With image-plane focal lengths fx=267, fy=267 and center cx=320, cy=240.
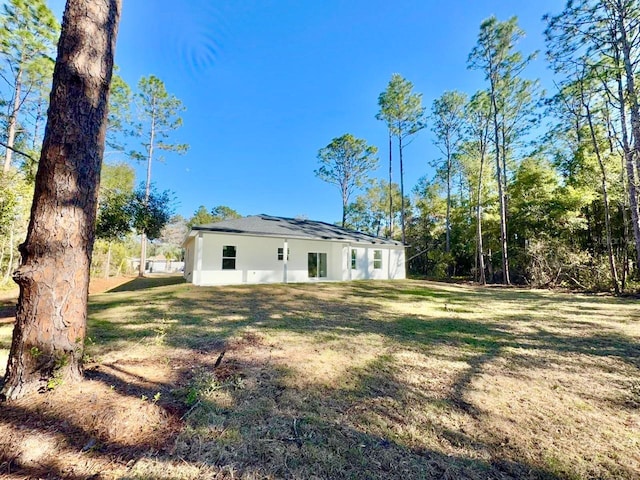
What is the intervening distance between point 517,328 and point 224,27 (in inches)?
523

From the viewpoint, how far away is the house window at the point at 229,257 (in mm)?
12406

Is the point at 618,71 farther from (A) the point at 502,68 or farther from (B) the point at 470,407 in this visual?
(B) the point at 470,407

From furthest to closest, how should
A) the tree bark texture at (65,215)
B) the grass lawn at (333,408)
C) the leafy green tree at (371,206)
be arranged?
the leafy green tree at (371,206) → the tree bark texture at (65,215) → the grass lawn at (333,408)

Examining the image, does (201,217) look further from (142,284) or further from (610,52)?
(610,52)

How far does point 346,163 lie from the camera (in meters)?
25.0

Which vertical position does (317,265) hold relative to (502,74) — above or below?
below

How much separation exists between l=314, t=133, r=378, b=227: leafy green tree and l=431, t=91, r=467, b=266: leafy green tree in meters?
6.15

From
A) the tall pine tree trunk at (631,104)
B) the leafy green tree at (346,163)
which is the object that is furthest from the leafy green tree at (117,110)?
the tall pine tree trunk at (631,104)

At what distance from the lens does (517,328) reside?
16.9 feet

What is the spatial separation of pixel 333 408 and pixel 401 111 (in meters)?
21.8

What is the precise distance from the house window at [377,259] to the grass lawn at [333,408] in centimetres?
1191

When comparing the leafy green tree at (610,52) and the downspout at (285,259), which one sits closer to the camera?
the leafy green tree at (610,52)

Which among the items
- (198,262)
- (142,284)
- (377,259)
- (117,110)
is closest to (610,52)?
(377,259)

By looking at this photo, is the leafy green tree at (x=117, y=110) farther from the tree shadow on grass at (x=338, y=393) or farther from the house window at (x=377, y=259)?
the house window at (x=377, y=259)
